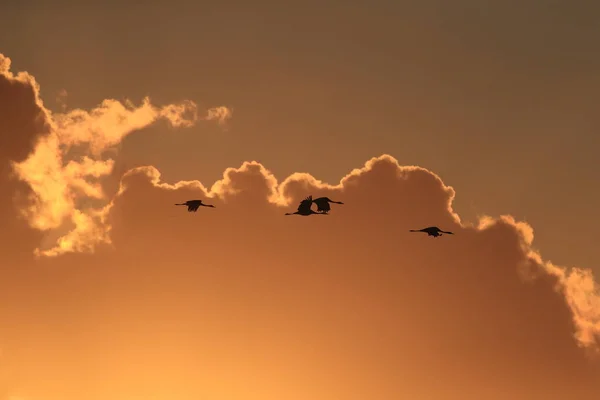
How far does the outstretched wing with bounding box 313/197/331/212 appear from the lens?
3511 inches

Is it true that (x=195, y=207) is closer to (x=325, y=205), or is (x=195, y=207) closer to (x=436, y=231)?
(x=325, y=205)

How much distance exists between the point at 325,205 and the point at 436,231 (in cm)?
1452

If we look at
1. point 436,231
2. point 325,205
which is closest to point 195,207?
point 325,205

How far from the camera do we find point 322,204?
90062 millimetres

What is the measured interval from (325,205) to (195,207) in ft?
50.5

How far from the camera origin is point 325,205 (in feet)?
294

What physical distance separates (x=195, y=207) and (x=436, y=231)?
96.4 ft

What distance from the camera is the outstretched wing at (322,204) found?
89188mm

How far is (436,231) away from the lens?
306 ft
